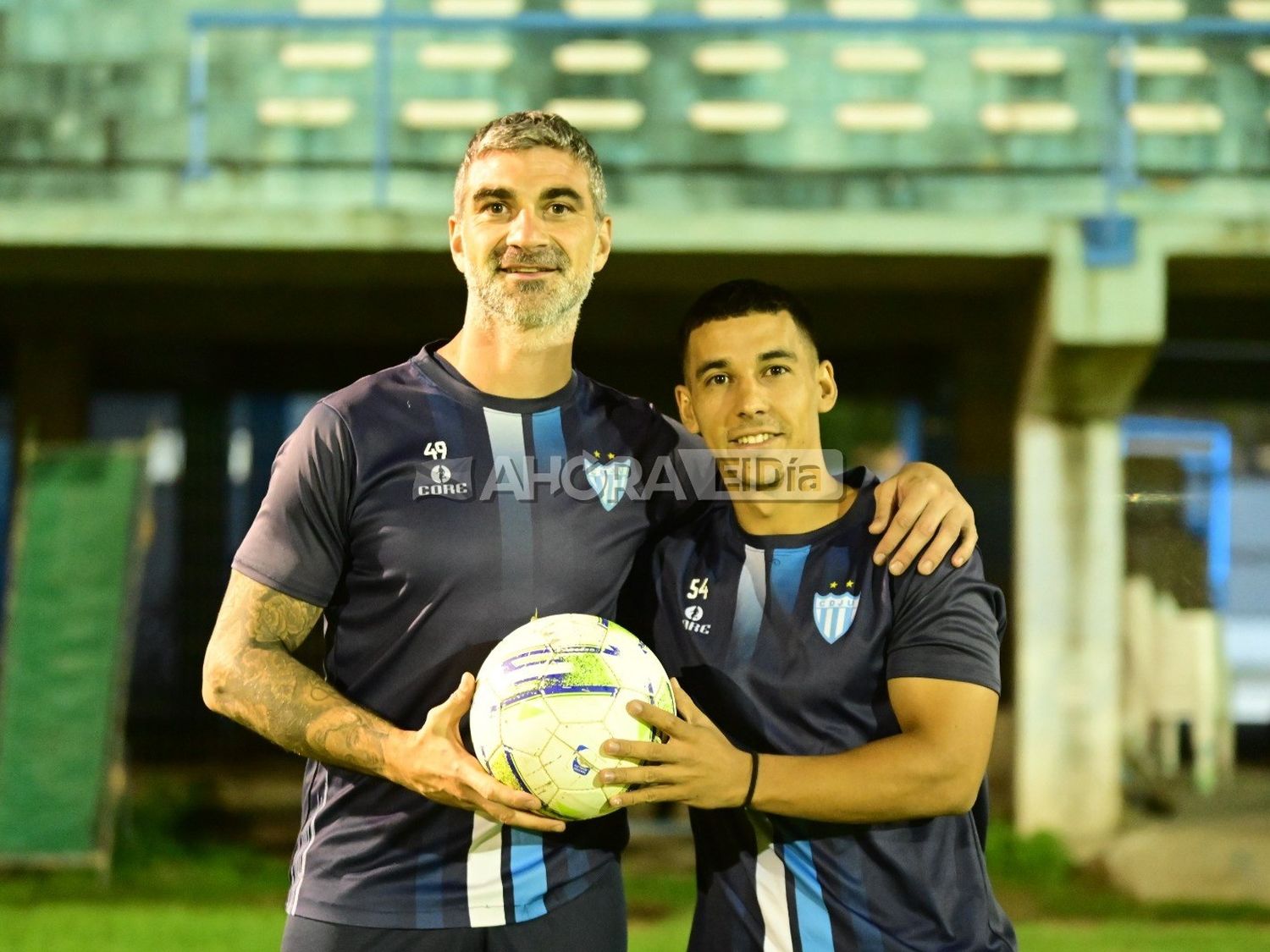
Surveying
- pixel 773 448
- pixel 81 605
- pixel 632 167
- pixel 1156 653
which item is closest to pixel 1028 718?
pixel 1156 653

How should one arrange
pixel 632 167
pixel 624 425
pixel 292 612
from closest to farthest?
1. pixel 292 612
2. pixel 624 425
3. pixel 632 167

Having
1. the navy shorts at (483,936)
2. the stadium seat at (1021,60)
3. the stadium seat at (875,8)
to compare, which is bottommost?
the navy shorts at (483,936)

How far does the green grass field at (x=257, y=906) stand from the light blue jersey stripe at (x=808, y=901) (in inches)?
170

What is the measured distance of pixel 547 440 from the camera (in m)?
3.11

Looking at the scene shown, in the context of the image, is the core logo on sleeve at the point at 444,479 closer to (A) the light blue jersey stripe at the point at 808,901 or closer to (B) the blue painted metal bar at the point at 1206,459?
(A) the light blue jersey stripe at the point at 808,901

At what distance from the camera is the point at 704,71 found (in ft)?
32.7

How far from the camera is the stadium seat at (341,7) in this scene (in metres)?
11.7

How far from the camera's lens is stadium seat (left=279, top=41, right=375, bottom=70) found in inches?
416

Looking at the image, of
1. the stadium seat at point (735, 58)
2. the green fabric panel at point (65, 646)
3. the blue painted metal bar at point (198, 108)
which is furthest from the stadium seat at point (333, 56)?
the green fabric panel at point (65, 646)

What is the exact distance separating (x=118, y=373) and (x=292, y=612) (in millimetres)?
11638

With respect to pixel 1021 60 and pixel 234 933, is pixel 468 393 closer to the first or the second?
pixel 234 933

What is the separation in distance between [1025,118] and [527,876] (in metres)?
8.62

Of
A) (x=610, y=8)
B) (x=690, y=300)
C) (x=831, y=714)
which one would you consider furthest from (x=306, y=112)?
(x=831, y=714)

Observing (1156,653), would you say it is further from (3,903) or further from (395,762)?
(395,762)
